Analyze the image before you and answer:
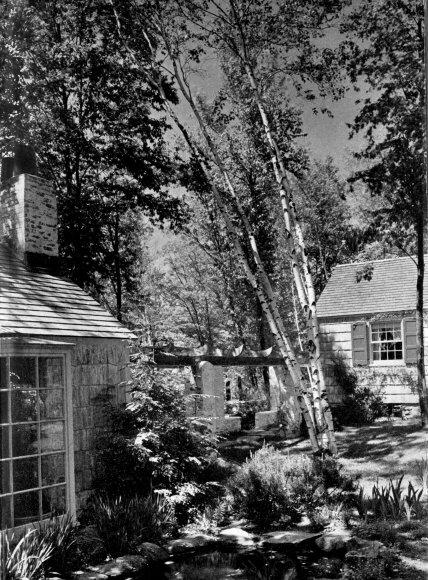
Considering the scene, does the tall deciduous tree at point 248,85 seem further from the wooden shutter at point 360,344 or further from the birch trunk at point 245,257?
the wooden shutter at point 360,344

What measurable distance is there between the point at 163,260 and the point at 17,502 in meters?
3.23

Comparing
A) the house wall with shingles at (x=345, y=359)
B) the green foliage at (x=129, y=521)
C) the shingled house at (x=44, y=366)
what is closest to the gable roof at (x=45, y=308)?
the shingled house at (x=44, y=366)

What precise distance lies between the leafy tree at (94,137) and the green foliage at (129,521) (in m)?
2.64

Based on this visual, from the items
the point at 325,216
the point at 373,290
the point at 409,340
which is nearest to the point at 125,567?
the point at 325,216

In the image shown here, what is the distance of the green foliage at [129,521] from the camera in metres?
4.80

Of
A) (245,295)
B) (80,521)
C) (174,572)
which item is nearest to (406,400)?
(245,295)

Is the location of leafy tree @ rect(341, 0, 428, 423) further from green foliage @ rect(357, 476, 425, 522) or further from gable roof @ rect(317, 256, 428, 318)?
gable roof @ rect(317, 256, 428, 318)

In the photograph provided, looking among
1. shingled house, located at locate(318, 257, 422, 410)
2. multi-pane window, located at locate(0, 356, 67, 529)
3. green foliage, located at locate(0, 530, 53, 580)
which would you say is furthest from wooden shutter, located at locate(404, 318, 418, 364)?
green foliage, located at locate(0, 530, 53, 580)

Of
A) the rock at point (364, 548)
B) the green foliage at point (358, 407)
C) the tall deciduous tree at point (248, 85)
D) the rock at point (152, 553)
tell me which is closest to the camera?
the rock at point (364, 548)

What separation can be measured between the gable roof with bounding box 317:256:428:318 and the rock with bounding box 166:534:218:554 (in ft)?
10.5

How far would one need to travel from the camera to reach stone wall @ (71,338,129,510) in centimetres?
564

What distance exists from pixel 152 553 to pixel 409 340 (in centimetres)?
662

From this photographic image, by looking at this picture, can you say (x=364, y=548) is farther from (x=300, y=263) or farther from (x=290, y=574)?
(x=300, y=263)

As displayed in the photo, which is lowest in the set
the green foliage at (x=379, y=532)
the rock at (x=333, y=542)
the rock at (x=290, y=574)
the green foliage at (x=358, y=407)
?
the rock at (x=290, y=574)
